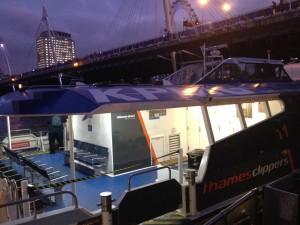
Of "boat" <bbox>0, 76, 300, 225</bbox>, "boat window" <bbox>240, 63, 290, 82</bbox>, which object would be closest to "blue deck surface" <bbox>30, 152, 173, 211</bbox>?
"boat" <bbox>0, 76, 300, 225</bbox>

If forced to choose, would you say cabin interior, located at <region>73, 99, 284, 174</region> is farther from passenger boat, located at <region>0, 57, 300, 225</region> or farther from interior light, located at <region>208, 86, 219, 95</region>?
interior light, located at <region>208, 86, 219, 95</region>

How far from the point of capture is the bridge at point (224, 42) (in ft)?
97.9

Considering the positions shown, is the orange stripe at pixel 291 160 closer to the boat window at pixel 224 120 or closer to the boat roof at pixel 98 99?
the boat window at pixel 224 120

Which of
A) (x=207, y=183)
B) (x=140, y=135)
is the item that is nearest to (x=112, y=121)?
(x=140, y=135)

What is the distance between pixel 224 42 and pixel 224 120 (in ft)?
92.6

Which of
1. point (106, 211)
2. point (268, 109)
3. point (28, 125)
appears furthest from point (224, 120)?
point (28, 125)

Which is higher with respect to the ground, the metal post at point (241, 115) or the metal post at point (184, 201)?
the metal post at point (241, 115)

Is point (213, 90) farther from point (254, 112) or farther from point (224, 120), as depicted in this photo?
point (224, 120)

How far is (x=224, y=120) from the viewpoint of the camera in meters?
9.77

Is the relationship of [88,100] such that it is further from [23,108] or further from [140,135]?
[140,135]

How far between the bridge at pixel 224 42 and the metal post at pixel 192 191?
1309 centimetres

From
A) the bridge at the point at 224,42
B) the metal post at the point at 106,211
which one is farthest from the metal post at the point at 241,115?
the bridge at the point at 224,42

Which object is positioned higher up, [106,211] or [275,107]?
[275,107]

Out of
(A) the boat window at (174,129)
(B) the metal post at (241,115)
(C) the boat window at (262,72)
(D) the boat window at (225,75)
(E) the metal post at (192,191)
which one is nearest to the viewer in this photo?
(E) the metal post at (192,191)
